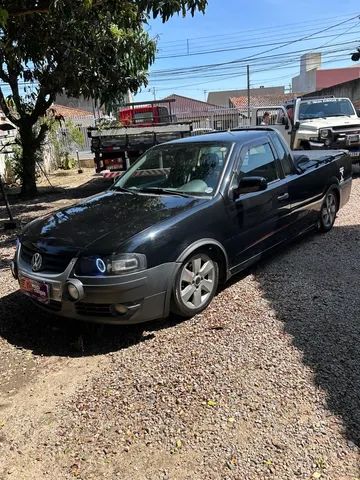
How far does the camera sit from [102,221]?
4.12m

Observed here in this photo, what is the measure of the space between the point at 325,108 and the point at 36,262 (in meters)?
11.3

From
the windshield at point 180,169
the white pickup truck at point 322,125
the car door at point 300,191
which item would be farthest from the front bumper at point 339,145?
the windshield at point 180,169

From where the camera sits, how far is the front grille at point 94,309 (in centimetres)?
365

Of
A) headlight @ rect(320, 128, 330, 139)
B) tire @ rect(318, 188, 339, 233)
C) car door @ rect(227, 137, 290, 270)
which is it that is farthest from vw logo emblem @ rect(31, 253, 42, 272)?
headlight @ rect(320, 128, 330, 139)

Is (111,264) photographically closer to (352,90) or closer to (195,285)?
(195,285)

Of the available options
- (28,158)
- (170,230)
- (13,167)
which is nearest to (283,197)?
(170,230)

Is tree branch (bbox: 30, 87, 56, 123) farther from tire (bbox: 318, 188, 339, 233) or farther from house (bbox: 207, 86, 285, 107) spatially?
house (bbox: 207, 86, 285, 107)

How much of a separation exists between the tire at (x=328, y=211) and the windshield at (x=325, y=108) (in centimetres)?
674

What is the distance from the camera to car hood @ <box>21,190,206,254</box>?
149 inches

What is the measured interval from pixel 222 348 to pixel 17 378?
157 centimetres

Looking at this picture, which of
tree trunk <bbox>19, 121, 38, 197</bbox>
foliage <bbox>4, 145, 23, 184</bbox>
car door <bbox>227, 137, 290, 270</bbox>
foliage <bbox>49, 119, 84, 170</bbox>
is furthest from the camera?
foliage <bbox>49, 119, 84, 170</bbox>

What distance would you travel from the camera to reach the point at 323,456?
2.51 m

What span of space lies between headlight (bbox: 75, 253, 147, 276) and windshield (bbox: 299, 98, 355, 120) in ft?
34.9

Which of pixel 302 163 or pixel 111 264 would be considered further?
pixel 302 163
